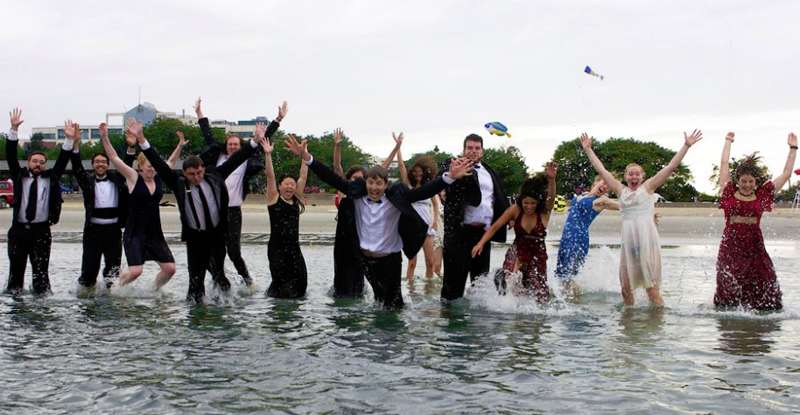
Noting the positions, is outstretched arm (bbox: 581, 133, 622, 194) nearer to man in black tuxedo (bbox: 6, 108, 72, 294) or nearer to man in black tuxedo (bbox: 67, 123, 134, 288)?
man in black tuxedo (bbox: 67, 123, 134, 288)

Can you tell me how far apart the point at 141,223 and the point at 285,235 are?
5.93 feet

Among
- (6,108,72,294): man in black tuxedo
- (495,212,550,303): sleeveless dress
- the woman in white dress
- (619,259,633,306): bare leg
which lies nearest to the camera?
(495,212,550,303): sleeveless dress

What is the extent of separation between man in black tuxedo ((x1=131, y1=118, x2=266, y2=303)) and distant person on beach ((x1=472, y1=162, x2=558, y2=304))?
2.93 meters

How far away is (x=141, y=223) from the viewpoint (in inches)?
442

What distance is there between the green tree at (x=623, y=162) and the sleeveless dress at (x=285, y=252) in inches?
3693

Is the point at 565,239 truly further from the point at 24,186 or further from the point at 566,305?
the point at 24,186

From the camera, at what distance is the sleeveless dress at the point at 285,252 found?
439 inches

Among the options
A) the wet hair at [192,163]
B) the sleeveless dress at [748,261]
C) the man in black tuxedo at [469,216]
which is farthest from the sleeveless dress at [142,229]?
the sleeveless dress at [748,261]

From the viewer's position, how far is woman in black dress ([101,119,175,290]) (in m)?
11.1

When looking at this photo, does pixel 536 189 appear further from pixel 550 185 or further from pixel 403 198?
pixel 403 198

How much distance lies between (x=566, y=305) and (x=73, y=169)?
6487 millimetres

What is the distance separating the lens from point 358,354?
7.76m

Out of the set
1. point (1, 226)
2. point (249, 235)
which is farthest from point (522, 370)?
point (1, 226)

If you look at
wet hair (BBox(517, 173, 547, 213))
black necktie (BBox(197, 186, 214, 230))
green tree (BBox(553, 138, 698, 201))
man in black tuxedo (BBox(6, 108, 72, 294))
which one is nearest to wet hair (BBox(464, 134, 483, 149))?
wet hair (BBox(517, 173, 547, 213))
